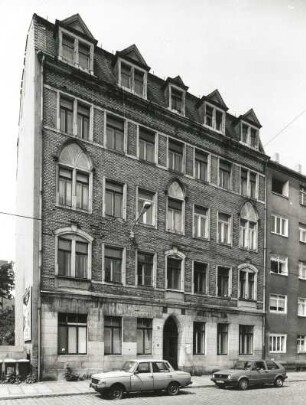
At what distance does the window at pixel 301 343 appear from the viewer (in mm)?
35625

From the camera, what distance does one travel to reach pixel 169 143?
95.3 feet

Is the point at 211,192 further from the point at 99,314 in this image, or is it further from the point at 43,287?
the point at 43,287

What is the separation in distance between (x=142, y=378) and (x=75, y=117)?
42.0ft

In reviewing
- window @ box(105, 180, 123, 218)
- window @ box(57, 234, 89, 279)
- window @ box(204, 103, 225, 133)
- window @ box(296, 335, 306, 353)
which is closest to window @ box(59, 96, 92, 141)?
window @ box(105, 180, 123, 218)

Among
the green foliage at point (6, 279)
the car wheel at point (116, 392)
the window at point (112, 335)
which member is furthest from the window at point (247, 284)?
the green foliage at point (6, 279)

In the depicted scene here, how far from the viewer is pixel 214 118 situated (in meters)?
32.1

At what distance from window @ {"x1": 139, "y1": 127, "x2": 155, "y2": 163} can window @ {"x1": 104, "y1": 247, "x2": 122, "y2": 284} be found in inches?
221

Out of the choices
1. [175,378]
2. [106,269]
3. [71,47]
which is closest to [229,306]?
[106,269]

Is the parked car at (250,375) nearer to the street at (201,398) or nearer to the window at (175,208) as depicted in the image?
the street at (201,398)

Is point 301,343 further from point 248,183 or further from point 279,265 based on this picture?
point 248,183

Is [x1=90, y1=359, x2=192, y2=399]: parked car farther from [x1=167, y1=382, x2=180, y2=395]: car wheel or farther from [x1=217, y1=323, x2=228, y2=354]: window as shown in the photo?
[x1=217, y1=323, x2=228, y2=354]: window

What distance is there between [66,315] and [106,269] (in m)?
3.26

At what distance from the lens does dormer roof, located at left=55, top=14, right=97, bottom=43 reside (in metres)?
24.5

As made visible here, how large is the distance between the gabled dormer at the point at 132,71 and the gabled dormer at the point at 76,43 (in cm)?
185
